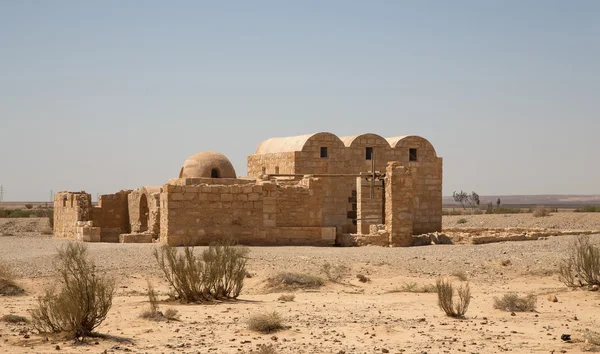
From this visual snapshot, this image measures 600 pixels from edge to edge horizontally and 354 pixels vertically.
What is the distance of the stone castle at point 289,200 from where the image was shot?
20.5 meters

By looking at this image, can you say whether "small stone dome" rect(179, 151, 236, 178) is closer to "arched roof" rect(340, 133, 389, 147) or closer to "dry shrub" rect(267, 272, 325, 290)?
"arched roof" rect(340, 133, 389, 147)

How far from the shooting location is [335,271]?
15797mm

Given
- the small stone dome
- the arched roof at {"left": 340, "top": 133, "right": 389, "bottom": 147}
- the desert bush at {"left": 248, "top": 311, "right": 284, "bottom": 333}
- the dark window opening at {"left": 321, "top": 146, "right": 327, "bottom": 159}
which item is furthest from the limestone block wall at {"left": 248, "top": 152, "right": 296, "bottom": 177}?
the desert bush at {"left": 248, "top": 311, "right": 284, "bottom": 333}

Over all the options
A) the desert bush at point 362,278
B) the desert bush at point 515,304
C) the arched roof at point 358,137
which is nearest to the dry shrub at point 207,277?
the desert bush at point 362,278

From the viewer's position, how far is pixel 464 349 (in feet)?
29.9

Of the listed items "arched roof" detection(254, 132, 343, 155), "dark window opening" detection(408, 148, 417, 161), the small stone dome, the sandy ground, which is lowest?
the sandy ground

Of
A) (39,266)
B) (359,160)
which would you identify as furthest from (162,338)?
(359,160)

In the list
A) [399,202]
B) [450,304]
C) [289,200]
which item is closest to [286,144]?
[289,200]

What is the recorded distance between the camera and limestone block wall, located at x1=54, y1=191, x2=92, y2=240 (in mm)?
25858

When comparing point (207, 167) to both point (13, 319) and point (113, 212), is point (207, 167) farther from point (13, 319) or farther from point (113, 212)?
point (13, 319)

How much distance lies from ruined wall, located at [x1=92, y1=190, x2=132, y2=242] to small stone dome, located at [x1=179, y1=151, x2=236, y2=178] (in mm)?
2636

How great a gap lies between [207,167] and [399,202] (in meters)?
8.14

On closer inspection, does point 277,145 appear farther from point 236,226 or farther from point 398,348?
point 398,348

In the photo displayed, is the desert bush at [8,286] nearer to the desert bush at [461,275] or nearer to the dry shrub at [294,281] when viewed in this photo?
the dry shrub at [294,281]
